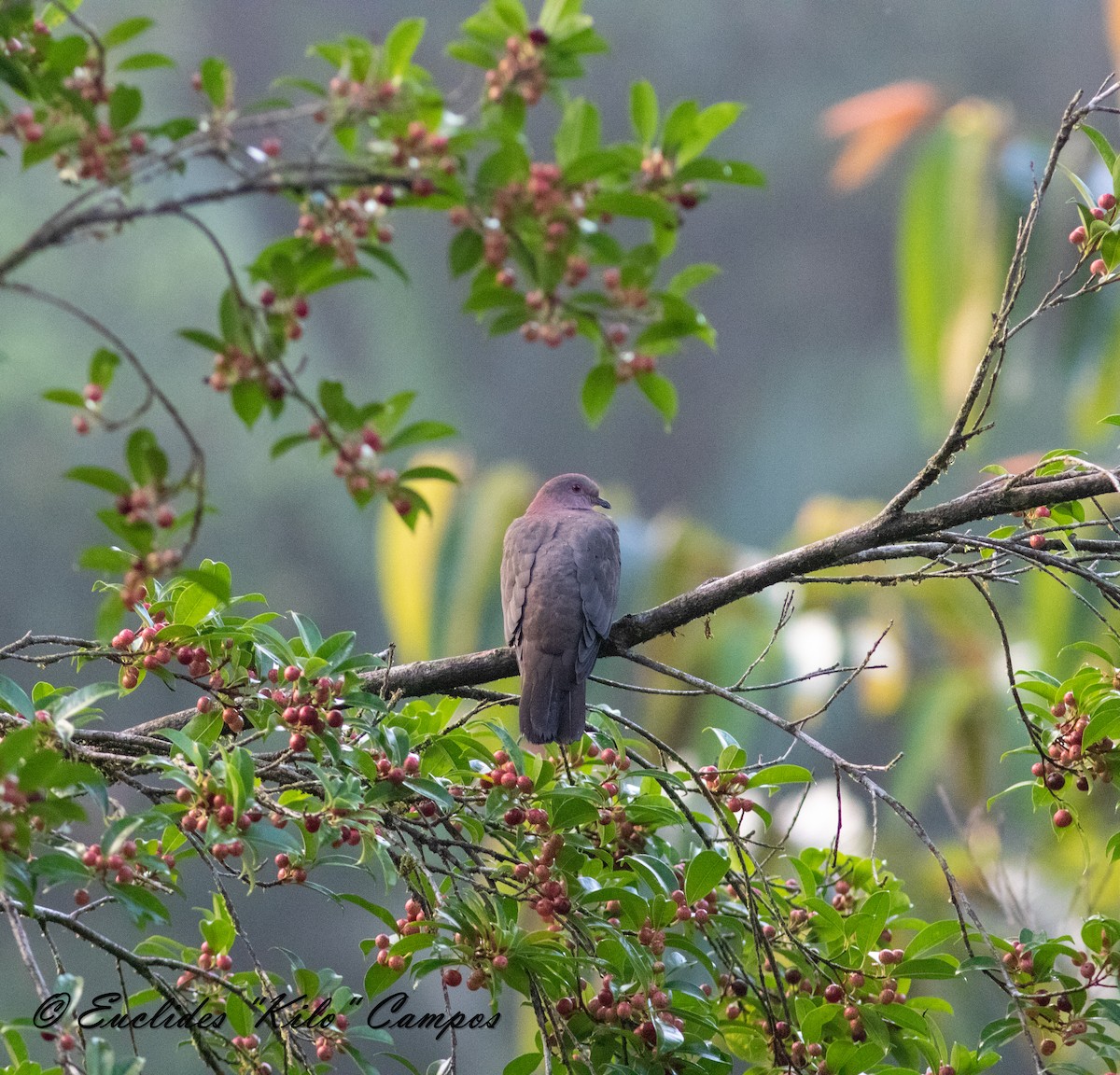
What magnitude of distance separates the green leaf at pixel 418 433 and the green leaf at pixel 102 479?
1.45ft

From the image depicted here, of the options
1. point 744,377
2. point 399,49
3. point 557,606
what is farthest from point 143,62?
point 744,377

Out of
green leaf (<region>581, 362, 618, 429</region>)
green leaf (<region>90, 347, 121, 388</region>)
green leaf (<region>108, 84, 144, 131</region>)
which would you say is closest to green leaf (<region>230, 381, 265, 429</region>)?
green leaf (<region>90, 347, 121, 388</region>)

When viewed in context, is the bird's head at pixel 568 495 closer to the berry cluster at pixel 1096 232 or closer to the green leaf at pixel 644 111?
the green leaf at pixel 644 111

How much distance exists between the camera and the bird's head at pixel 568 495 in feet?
11.7

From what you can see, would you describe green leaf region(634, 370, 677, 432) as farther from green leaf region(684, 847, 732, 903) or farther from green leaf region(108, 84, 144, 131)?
green leaf region(108, 84, 144, 131)

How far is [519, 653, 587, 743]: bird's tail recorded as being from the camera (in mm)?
2285

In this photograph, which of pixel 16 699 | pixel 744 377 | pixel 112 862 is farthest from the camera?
pixel 744 377

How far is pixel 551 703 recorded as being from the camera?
93.0 inches

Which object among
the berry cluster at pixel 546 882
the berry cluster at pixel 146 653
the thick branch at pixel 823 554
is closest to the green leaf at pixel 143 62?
the berry cluster at pixel 146 653

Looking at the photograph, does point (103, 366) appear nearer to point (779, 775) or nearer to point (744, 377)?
point (779, 775)

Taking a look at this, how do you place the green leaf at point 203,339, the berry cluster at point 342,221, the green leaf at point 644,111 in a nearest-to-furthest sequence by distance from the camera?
the green leaf at point 203,339 < the berry cluster at point 342,221 < the green leaf at point 644,111

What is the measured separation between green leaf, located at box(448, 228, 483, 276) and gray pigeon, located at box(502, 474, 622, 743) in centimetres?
97

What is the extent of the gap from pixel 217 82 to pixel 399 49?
252 mm

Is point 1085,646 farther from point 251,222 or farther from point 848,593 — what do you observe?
point 251,222
